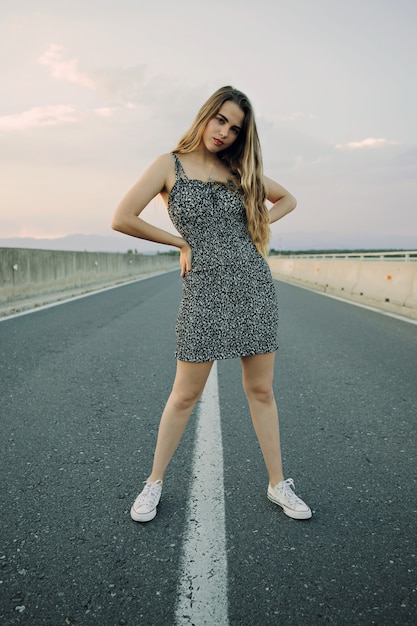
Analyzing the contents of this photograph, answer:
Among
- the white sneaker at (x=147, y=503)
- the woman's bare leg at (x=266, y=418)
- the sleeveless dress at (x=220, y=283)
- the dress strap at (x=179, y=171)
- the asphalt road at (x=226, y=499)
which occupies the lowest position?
the asphalt road at (x=226, y=499)

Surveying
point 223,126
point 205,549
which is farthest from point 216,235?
point 205,549

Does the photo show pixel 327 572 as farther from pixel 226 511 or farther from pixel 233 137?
pixel 233 137

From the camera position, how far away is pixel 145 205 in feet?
8.24

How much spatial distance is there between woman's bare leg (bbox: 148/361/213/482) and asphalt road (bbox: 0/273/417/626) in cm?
26

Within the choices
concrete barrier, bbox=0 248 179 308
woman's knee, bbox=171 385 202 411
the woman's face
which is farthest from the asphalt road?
concrete barrier, bbox=0 248 179 308

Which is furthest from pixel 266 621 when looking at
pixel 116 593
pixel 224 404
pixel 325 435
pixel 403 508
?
pixel 224 404

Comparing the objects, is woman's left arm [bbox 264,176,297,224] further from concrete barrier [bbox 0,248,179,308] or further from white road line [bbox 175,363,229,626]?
concrete barrier [bbox 0,248,179,308]

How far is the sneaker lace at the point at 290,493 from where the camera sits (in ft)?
8.79

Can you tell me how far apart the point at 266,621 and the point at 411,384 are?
3.84 meters

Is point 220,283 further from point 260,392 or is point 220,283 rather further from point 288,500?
point 288,500

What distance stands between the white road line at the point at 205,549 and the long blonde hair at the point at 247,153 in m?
1.37

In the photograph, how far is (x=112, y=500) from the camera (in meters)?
2.79

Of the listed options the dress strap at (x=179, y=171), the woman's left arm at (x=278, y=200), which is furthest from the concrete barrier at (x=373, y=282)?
the dress strap at (x=179, y=171)

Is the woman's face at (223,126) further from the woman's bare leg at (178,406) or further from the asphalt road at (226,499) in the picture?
the asphalt road at (226,499)
